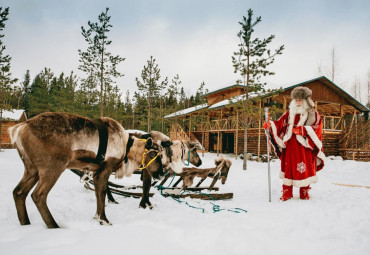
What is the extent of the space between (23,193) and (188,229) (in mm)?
1959

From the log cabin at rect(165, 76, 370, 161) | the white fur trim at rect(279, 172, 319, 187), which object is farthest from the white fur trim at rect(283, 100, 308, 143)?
the log cabin at rect(165, 76, 370, 161)

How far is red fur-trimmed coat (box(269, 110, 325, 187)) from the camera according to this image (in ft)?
14.7

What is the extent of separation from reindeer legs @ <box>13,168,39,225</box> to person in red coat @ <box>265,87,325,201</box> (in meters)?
4.23

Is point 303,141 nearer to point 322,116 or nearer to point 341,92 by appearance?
point 322,116

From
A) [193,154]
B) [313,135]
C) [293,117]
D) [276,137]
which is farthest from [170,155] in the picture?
[313,135]

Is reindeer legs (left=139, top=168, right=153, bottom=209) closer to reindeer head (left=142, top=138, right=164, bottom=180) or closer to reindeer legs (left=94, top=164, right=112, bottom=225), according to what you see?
reindeer head (left=142, top=138, right=164, bottom=180)

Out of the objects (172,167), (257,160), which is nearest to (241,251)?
(172,167)

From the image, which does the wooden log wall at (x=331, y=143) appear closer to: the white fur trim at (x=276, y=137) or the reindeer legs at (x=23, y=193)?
the white fur trim at (x=276, y=137)

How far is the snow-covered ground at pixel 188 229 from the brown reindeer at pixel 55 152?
12.8 inches

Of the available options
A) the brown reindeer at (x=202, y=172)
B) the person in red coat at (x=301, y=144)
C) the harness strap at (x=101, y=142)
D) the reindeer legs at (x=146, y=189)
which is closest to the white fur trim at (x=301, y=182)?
the person in red coat at (x=301, y=144)

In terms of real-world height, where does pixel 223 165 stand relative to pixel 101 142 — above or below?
below

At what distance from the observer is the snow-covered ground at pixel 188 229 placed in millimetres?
2066

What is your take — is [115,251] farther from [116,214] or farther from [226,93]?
[226,93]

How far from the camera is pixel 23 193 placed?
2.57 metres
